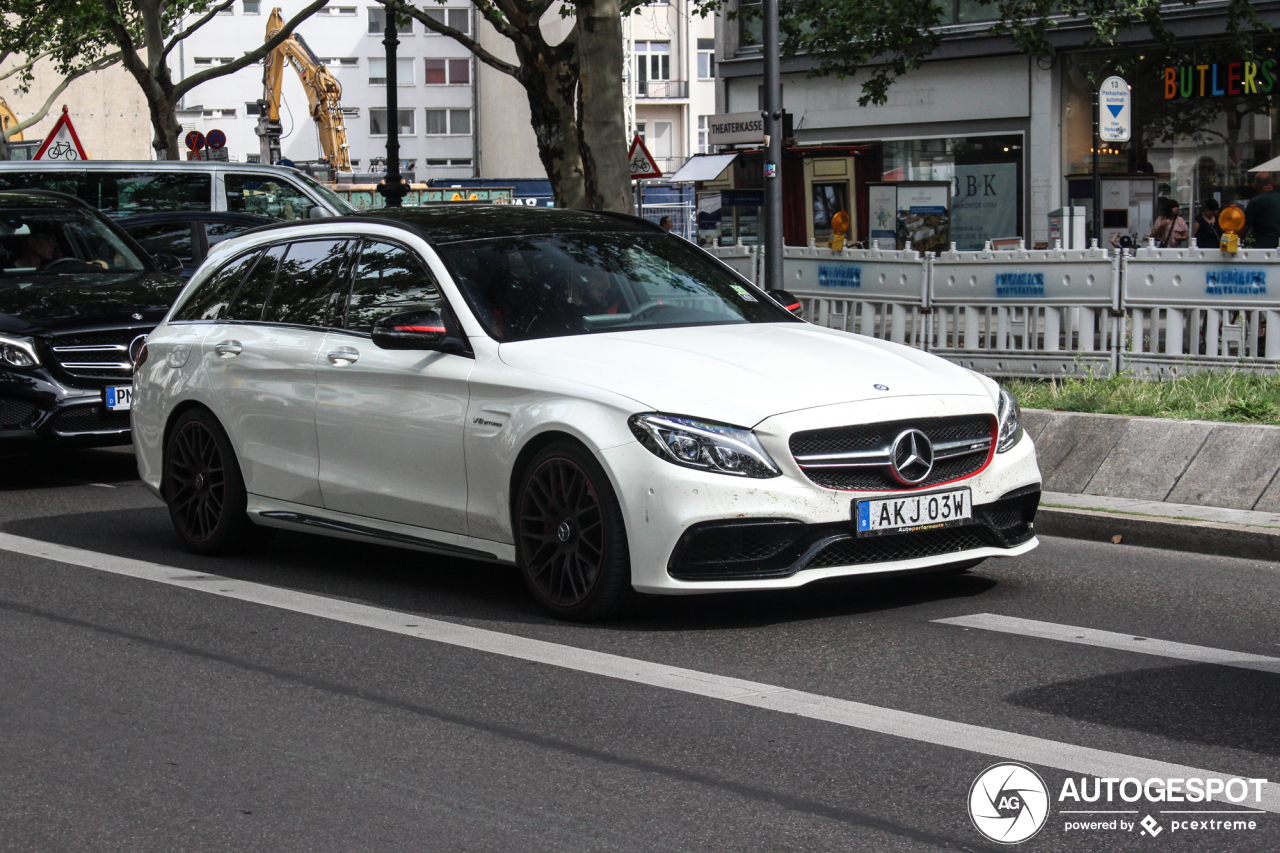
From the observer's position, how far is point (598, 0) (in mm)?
14430

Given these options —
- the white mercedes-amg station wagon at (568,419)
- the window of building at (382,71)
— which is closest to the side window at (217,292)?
the white mercedes-amg station wagon at (568,419)

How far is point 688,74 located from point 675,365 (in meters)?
81.6

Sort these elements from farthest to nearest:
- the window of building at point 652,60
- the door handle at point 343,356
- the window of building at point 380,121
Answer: the window of building at point 380,121 → the window of building at point 652,60 → the door handle at point 343,356

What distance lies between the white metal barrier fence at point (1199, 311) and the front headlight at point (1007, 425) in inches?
170

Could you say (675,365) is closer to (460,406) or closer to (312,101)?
(460,406)

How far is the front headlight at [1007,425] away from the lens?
22.3 feet

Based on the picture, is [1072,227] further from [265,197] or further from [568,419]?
[568,419]

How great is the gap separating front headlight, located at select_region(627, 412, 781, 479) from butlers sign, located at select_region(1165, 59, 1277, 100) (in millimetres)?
20521

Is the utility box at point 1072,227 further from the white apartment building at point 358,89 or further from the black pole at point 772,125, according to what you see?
the white apartment building at point 358,89

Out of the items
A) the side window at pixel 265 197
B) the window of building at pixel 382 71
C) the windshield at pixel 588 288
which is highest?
the window of building at pixel 382 71

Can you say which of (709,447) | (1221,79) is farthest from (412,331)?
(1221,79)

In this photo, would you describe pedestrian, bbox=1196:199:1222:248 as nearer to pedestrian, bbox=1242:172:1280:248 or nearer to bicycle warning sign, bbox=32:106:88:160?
pedestrian, bbox=1242:172:1280:248

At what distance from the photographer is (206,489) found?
8438mm

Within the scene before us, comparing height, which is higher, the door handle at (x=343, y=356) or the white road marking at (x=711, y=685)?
the door handle at (x=343, y=356)
